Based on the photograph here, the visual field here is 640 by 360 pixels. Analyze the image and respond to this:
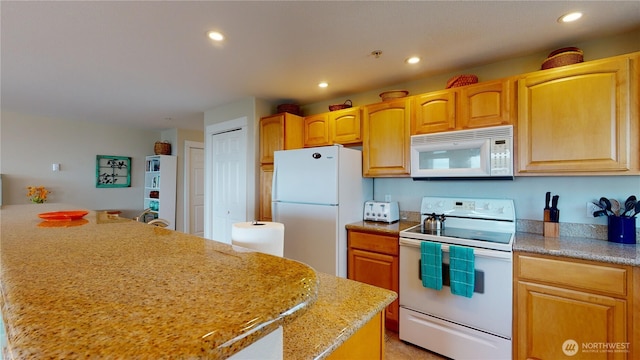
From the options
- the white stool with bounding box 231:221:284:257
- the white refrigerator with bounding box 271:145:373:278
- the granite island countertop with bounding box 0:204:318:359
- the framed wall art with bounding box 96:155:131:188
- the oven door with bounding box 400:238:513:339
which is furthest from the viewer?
the framed wall art with bounding box 96:155:131:188

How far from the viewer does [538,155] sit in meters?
1.97

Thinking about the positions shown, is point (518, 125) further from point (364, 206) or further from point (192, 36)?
point (192, 36)

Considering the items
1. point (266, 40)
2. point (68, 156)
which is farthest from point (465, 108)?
point (68, 156)

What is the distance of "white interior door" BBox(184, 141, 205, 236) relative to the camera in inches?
211

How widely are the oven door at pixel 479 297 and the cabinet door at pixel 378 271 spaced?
0.16 m

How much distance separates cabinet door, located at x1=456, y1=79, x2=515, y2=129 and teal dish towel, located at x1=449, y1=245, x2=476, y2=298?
40.0 inches

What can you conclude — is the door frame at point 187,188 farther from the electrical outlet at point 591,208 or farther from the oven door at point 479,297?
the electrical outlet at point 591,208

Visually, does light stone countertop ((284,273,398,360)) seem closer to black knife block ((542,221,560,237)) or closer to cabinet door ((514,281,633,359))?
cabinet door ((514,281,633,359))

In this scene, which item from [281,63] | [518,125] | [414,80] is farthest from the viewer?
[414,80]

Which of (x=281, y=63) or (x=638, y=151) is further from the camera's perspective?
(x=281, y=63)

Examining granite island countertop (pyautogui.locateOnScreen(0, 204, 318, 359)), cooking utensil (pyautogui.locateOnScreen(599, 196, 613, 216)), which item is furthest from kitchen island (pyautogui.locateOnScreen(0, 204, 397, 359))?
cooking utensil (pyautogui.locateOnScreen(599, 196, 613, 216))

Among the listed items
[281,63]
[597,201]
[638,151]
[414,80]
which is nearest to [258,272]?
[281,63]

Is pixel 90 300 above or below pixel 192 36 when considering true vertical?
below

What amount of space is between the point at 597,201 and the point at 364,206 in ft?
5.89
